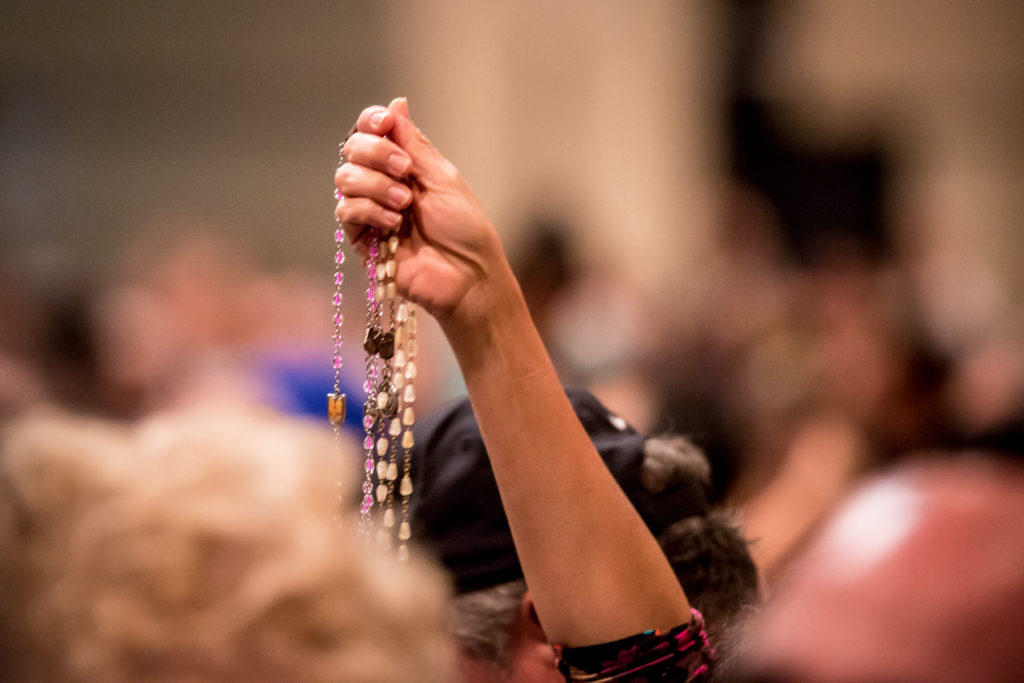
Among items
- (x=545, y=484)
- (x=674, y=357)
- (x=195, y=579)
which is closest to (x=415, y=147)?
(x=545, y=484)

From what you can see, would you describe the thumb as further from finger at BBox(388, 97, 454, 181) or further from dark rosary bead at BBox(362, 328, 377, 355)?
dark rosary bead at BBox(362, 328, 377, 355)

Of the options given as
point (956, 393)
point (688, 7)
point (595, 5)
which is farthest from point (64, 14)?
point (956, 393)

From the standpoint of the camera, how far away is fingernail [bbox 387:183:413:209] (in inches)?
39.9

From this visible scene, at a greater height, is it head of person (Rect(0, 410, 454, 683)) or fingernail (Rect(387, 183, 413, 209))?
fingernail (Rect(387, 183, 413, 209))

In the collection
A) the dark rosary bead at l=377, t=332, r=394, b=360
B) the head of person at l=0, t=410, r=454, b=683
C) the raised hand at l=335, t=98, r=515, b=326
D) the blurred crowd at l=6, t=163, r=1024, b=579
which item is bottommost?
the blurred crowd at l=6, t=163, r=1024, b=579

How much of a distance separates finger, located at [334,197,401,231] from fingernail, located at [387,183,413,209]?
1 centimetres

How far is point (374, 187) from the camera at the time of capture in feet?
3.31

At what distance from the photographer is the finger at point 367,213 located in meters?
1.01

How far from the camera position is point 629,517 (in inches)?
42.7

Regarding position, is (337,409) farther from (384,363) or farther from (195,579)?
(195,579)

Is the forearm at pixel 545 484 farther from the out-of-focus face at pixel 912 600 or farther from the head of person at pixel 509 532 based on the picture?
the out-of-focus face at pixel 912 600

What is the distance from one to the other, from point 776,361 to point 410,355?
7.76ft

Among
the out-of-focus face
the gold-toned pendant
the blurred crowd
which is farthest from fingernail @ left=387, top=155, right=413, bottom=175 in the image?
the blurred crowd

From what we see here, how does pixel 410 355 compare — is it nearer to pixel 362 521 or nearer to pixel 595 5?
pixel 362 521
